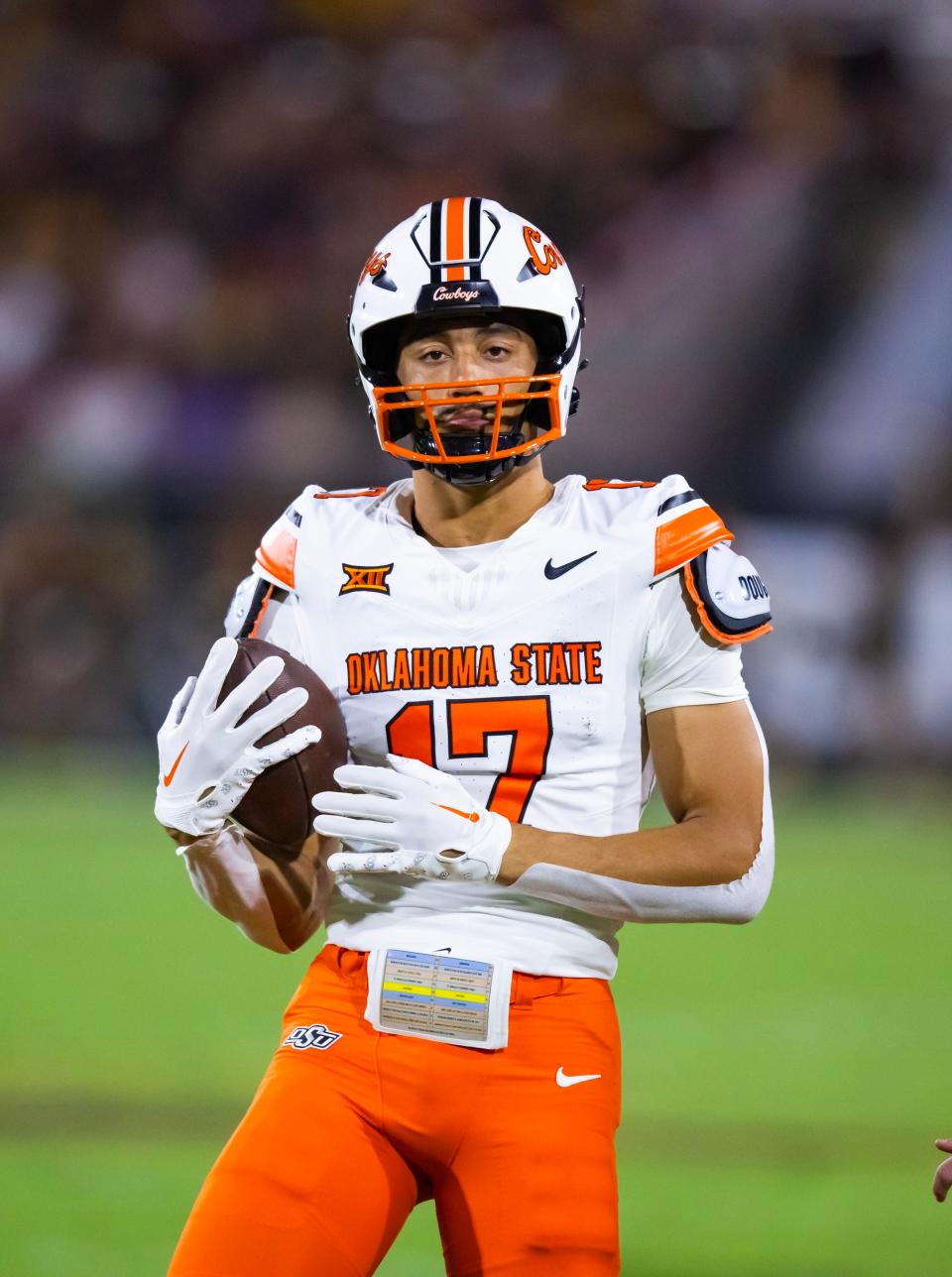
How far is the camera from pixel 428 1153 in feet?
6.95

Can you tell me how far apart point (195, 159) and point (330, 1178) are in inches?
446

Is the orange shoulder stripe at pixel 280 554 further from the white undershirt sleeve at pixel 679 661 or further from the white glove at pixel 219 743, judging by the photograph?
the white undershirt sleeve at pixel 679 661

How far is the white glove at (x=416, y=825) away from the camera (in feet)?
6.92

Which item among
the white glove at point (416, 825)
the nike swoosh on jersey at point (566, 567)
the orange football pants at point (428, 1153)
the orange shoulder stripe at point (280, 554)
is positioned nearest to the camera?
the orange football pants at point (428, 1153)

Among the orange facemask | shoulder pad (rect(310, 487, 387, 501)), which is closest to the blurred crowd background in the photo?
shoulder pad (rect(310, 487, 387, 501))

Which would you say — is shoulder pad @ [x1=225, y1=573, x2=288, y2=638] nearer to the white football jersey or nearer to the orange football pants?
the white football jersey

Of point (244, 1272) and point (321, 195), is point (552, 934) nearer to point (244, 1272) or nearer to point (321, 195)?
point (244, 1272)

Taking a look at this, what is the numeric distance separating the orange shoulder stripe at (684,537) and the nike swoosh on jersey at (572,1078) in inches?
26.4

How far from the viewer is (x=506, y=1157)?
2059 millimetres

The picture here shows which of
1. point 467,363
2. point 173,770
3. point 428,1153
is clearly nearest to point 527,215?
point 467,363

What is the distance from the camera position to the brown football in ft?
7.51

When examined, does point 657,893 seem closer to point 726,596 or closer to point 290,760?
point 726,596

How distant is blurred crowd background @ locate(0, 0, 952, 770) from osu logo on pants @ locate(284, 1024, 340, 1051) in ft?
26.3

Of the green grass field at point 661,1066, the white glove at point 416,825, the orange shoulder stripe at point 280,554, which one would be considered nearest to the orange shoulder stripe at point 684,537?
the white glove at point 416,825
